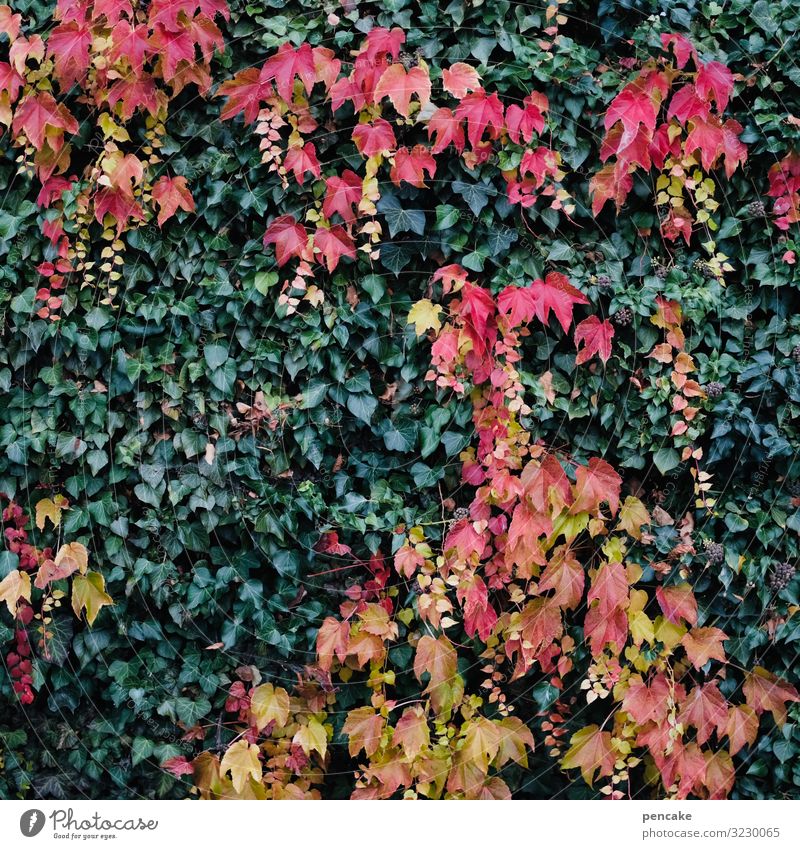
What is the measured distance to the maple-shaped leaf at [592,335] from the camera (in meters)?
2.74

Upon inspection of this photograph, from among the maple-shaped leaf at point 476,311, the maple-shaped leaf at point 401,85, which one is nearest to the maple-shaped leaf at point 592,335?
the maple-shaped leaf at point 476,311

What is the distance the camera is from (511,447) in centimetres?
278

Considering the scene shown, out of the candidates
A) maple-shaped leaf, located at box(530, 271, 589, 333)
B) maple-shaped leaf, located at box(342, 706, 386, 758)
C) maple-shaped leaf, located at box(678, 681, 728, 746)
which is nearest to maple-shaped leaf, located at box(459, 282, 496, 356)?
maple-shaped leaf, located at box(530, 271, 589, 333)

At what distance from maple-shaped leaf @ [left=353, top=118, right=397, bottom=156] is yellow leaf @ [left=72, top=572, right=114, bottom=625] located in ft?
5.59

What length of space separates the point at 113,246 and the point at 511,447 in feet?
4.98

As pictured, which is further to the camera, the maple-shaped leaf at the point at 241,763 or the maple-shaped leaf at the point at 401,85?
the maple-shaped leaf at the point at 241,763

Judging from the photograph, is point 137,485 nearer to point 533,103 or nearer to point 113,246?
point 113,246

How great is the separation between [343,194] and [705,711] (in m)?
2.13

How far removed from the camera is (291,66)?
106 inches

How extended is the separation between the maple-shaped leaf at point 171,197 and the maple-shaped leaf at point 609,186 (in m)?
1.35

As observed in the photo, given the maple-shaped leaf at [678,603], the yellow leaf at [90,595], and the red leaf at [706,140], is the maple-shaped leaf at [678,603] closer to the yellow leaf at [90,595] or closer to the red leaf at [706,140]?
the red leaf at [706,140]

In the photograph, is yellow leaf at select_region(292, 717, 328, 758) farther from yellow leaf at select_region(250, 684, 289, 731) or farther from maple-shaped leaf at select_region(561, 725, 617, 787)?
maple-shaped leaf at select_region(561, 725, 617, 787)

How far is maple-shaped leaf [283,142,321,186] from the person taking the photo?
8.88 ft

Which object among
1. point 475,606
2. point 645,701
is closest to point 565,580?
point 475,606
